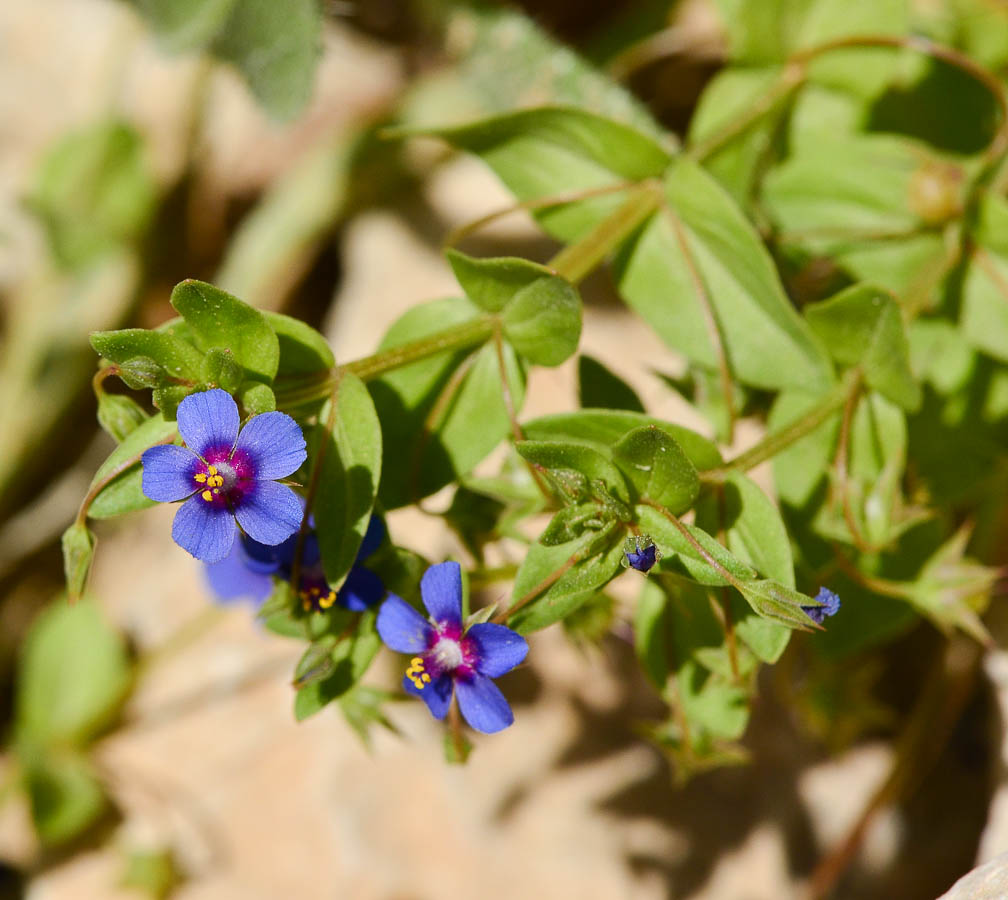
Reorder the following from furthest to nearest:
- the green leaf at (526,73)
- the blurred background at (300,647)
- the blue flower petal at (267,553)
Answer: the green leaf at (526,73) → the blurred background at (300,647) → the blue flower petal at (267,553)

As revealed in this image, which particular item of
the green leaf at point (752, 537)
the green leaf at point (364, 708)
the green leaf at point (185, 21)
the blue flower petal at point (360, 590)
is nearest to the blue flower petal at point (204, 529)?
the blue flower petal at point (360, 590)

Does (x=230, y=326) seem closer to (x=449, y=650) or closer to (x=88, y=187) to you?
(x=449, y=650)

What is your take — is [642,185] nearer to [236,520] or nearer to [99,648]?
[236,520]

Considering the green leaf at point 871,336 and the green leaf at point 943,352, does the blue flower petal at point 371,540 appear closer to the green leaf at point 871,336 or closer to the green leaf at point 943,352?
the green leaf at point 871,336

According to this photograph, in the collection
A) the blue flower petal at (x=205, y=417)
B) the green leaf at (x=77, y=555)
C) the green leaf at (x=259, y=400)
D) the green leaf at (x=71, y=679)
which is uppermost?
the blue flower petal at (x=205, y=417)

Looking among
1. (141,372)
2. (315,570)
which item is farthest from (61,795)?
(141,372)

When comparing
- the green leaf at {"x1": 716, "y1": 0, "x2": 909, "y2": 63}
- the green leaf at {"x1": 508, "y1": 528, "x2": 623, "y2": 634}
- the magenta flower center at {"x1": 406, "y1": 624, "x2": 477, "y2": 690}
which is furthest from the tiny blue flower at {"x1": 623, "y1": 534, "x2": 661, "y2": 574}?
the green leaf at {"x1": 716, "y1": 0, "x2": 909, "y2": 63}
